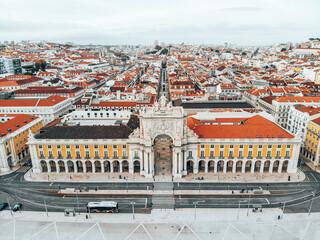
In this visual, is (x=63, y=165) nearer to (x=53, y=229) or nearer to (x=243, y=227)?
(x=53, y=229)

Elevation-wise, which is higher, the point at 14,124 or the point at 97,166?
the point at 14,124

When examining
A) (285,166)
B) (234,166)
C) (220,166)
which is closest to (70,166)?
(220,166)

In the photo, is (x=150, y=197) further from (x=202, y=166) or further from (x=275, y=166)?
(x=275, y=166)

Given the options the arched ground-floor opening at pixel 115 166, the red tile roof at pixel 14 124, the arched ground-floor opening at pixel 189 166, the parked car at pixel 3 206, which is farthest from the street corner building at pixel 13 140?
the arched ground-floor opening at pixel 189 166

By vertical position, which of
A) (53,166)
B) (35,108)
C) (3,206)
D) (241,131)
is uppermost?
(241,131)

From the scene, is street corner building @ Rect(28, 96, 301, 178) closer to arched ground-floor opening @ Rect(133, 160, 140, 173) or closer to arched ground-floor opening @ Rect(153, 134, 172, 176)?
arched ground-floor opening @ Rect(133, 160, 140, 173)

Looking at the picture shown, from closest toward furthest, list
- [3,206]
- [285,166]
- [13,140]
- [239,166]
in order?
[3,206] → [285,166] → [239,166] → [13,140]

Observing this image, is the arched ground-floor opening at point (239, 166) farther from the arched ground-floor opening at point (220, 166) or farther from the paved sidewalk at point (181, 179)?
the arched ground-floor opening at point (220, 166)
